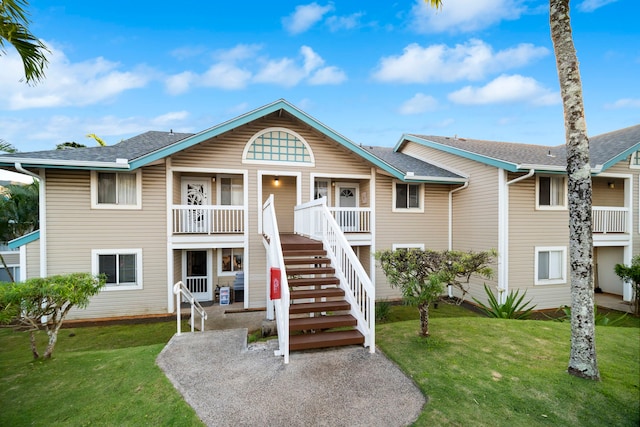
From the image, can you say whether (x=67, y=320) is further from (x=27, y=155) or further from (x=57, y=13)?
(x=57, y=13)

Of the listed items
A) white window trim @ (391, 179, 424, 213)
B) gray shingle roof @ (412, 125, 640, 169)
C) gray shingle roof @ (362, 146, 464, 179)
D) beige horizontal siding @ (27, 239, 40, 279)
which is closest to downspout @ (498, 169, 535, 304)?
gray shingle roof @ (412, 125, 640, 169)

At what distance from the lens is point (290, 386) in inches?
160

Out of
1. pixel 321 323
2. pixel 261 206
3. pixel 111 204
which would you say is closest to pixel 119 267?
pixel 111 204

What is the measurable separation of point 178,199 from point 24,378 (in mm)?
6464

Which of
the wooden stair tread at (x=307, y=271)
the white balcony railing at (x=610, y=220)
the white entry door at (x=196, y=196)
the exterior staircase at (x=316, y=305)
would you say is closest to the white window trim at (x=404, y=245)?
the exterior staircase at (x=316, y=305)

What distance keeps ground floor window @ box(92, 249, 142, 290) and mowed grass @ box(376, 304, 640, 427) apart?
7.96 metres

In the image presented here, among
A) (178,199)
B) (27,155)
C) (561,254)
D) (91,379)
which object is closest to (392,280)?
(91,379)

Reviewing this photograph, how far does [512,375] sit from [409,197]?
8.04 metres

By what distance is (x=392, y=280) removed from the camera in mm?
5523

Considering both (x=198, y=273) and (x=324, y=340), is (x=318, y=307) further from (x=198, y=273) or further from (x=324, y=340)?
(x=198, y=273)

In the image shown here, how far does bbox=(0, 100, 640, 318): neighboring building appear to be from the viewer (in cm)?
875

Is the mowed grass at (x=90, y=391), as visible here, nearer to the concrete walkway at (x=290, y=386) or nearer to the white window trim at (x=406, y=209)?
the concrete walkway at (x=290, y=386)

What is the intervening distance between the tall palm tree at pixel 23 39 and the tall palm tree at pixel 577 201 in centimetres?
822

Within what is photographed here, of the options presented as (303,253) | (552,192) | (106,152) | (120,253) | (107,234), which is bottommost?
(120,253)
